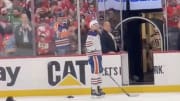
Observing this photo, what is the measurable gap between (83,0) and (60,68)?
167cm

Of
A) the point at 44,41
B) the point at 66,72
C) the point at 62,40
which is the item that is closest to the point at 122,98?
the point at 66,72

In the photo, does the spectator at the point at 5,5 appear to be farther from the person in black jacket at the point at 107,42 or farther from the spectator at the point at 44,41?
the person in black jacket at the point at 107,42

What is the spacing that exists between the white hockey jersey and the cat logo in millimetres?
979

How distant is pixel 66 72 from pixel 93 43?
136 cm

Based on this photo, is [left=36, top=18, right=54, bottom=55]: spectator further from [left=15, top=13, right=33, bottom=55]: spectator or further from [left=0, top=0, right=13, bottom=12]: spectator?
[left=0, top=0, right=13, bottom=12]: spectator

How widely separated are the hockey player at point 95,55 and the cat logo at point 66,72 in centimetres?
78

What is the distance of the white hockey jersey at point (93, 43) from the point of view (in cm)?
1844

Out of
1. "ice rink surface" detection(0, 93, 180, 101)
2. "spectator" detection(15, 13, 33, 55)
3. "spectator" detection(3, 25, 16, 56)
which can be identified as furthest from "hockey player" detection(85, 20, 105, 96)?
"spectator" detection(3, 25, 16, 56)

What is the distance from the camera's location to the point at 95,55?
60.8 ft

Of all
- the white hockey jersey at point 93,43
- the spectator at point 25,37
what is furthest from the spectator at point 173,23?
the spectator at point 25,37

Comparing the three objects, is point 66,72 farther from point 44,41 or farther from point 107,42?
point 107,42

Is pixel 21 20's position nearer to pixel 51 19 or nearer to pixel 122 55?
pixel 51 19

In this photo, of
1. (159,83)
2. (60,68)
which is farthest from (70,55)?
(159,83)

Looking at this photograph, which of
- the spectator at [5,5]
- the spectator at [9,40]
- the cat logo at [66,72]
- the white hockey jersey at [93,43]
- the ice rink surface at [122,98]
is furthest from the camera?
the spectator at [5,5]
